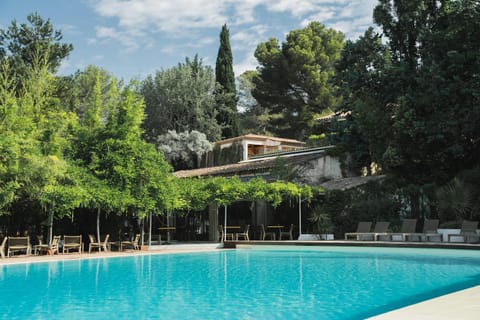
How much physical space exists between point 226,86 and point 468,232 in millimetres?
26428

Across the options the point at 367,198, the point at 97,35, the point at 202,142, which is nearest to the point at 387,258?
the point at 367,198

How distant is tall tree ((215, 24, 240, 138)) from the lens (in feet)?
136

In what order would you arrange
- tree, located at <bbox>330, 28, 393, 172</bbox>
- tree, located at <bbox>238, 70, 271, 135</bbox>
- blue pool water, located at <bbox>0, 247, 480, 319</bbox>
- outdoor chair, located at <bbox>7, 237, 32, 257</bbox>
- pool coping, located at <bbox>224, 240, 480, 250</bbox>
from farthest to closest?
tree, located at <bbox>238, 70, 271, 135</bbox>
tree, located at <bbox>330, 28, 393, 172</bbox>
pool coping, located at <bbox>224, 240, 480, 250</bbox>
outdoor chair, located at <bbox>7, 237, 32, 257</bbox>
blue pool water, located at <bbox>0, 247, 480, 319</bbox>

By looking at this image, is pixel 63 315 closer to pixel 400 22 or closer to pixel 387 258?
pixel 387 258

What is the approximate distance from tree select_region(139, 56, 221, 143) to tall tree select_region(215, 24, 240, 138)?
26.7 inches

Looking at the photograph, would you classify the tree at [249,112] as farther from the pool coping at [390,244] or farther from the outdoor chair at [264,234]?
the pool coping at [390,244]

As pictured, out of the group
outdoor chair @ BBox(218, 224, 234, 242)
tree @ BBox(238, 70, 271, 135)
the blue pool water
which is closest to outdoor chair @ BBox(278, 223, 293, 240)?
outdoor chair @ BBox(218, 224, 234, 242)

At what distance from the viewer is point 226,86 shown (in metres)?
41.6

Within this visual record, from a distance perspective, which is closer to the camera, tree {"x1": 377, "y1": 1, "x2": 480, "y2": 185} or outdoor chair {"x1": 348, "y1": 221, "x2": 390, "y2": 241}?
outdoor chair {"x1": 348, "y1": 221, "x2": 390, "y2": 241}

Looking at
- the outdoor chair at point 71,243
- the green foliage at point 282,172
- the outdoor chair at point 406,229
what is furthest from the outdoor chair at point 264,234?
the outdoor chair at point 71,243

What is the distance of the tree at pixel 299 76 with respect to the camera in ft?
141

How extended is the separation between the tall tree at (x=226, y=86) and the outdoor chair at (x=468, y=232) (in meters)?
24.9

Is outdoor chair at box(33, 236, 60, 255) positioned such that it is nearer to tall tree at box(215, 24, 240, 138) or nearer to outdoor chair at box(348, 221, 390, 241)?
outdoor chair at box(348, 221, 390, 241)

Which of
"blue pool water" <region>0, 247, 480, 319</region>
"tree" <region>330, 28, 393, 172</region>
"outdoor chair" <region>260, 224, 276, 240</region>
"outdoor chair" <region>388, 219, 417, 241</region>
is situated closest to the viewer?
"blue pool water" <region>0, 247, 480, 319</region>
